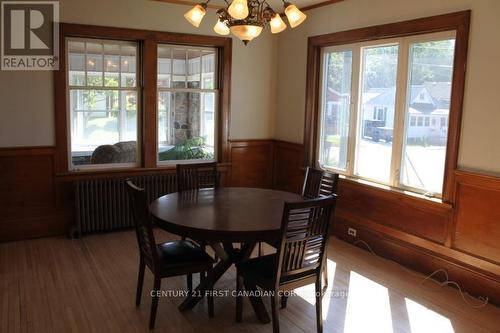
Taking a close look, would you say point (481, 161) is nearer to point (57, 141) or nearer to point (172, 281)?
point (172, 281)

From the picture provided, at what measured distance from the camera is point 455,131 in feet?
11.7

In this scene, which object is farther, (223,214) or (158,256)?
(223,214)

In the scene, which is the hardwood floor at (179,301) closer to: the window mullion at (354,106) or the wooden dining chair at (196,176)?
the wooden dining chair at (196,176)

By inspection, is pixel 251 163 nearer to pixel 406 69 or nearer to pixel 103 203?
pixel 103 203

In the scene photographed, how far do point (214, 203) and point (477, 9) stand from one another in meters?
2.43

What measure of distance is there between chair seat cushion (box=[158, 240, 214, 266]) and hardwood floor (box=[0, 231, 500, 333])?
0.43 metres

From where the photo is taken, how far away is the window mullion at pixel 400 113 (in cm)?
404

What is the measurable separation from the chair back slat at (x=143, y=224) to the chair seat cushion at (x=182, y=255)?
3.3 inches

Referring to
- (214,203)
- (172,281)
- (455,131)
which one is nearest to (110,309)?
(172,281)

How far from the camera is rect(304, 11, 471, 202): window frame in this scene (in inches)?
138

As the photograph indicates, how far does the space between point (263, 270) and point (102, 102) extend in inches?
117

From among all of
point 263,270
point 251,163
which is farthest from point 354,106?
point 263,270

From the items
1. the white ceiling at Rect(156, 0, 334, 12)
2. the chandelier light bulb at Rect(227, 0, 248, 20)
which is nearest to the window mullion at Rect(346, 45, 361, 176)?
the white ceiling at Rect(156, 0, 334, 12)

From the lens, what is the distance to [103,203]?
188 inches
